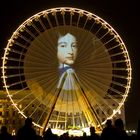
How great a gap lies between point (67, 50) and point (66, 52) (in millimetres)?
385

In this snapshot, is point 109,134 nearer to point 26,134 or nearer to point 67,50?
point 26,134

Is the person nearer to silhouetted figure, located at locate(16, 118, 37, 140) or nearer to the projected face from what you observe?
the projected face

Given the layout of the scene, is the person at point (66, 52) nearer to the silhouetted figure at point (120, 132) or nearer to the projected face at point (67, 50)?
the projected face at point (67, 50)

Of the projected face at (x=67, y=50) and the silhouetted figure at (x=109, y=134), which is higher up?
the projected face at (x=67, y=50)

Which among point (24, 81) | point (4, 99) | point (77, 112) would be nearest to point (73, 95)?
point (77, 112)

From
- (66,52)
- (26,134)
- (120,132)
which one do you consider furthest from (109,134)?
(66,52)


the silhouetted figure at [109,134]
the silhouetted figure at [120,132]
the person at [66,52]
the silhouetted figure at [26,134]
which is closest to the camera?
the silhouetted figure at [120,132]

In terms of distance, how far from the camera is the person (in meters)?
34.2

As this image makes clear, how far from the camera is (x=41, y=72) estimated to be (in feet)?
109

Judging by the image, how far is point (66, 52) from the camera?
3559cm

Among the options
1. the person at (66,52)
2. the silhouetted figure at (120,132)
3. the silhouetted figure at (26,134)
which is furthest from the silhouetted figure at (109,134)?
the person at (66,52)

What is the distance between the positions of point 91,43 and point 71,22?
7.46 feet

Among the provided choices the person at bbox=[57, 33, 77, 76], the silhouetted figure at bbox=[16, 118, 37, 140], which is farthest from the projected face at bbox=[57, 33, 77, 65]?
the silhouetted figure at bbox=[16, 118, 37, 140]

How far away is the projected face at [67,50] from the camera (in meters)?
34.4
